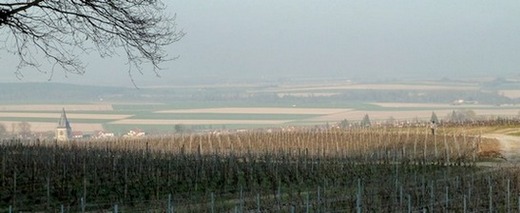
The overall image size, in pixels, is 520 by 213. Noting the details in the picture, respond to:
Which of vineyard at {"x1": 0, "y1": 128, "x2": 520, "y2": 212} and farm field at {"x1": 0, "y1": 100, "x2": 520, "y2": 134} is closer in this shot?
vineyard at {"x1": 0, "y1": 128, "x2": 520, "y2": 212}

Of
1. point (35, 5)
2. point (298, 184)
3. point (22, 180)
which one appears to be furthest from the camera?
point (298, 184)

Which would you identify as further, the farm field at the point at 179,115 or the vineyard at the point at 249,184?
the farm field at the point at 179,115

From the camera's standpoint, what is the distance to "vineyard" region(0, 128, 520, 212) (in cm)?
1828

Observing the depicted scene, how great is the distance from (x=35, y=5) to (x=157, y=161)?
14787mm

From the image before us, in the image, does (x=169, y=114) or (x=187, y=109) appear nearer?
(x=169, y=114)

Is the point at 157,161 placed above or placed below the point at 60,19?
below

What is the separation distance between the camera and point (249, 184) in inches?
1009

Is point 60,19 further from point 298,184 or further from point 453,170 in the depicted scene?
point 453,170

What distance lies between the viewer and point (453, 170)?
30422 mm

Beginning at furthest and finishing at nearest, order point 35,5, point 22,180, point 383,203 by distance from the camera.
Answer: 1. point 22,180
2. point 383,203
3. point 35,5

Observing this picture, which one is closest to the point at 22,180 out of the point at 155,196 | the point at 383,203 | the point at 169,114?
the point at 155,196

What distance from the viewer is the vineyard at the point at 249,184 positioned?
18281 mm

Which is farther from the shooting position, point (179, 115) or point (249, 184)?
point (179, 115)

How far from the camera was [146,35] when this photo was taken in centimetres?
1363
